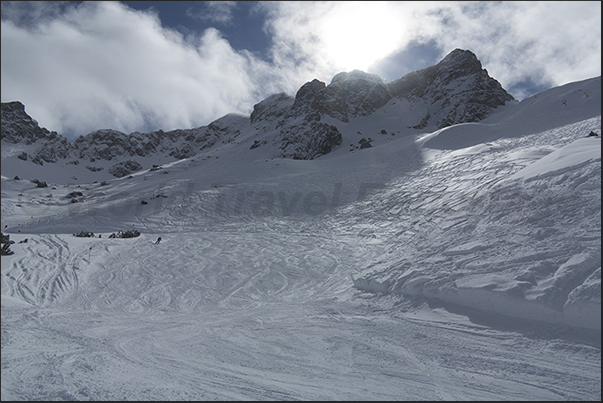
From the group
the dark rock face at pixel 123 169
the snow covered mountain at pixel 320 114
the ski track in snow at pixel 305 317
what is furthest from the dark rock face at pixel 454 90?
the dark rock face at pixel 123 169

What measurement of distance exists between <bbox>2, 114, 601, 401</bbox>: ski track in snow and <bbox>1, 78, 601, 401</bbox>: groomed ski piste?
0.03 metres

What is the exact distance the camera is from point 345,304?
23.3ft

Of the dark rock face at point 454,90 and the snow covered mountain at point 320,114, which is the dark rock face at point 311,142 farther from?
the dark rock face at point 454,90

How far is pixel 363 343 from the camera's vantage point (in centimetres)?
521

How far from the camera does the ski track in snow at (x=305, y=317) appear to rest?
3.87 m

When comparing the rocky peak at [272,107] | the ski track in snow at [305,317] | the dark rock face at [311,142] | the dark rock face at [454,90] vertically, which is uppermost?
the rocky peak at [272,107]

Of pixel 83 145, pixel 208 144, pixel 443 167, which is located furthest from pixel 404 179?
pixel 83 145

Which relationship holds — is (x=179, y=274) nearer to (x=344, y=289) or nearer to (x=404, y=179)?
(x=344, y=289)

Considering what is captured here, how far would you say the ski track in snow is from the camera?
12.7 ft

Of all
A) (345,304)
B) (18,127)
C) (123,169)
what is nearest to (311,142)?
(345,304)

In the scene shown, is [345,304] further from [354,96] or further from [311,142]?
[354,96]

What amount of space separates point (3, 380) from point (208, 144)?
115108 millimetres

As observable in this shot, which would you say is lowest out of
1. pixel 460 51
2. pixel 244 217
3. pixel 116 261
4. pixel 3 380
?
pixel 3 380

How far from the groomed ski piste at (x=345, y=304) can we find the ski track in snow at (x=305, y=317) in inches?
1.3
